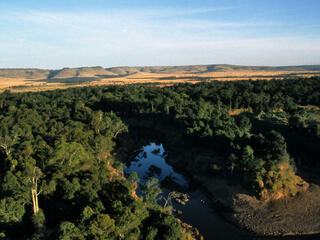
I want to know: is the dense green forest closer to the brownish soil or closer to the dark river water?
the brownish soil

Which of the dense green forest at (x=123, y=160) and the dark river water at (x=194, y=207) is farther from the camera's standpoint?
the dark river water at (x=194, y=207)

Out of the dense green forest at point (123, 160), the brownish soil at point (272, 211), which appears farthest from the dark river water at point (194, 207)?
the dense green forest at point (123, 160)

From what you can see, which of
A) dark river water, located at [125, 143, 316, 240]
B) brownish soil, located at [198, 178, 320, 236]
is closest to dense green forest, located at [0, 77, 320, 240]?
brownish soil, located at [198, 178, 320, 236]

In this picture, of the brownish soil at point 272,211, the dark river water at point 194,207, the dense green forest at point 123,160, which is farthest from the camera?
the brownish soil at point 272,211

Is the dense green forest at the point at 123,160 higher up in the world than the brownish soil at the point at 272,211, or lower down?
higher up

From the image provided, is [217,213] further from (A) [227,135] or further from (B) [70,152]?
(B) [70,152]

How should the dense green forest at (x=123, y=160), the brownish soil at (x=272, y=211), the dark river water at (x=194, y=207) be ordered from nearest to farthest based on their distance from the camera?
the dense green forest at (x=123, y=160) → the dark river water at (x=194, y=207) → the brownish soil at (x=272, y=211)

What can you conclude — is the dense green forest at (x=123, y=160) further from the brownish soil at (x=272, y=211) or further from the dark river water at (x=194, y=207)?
the dark river water at (x=194, y=207)
